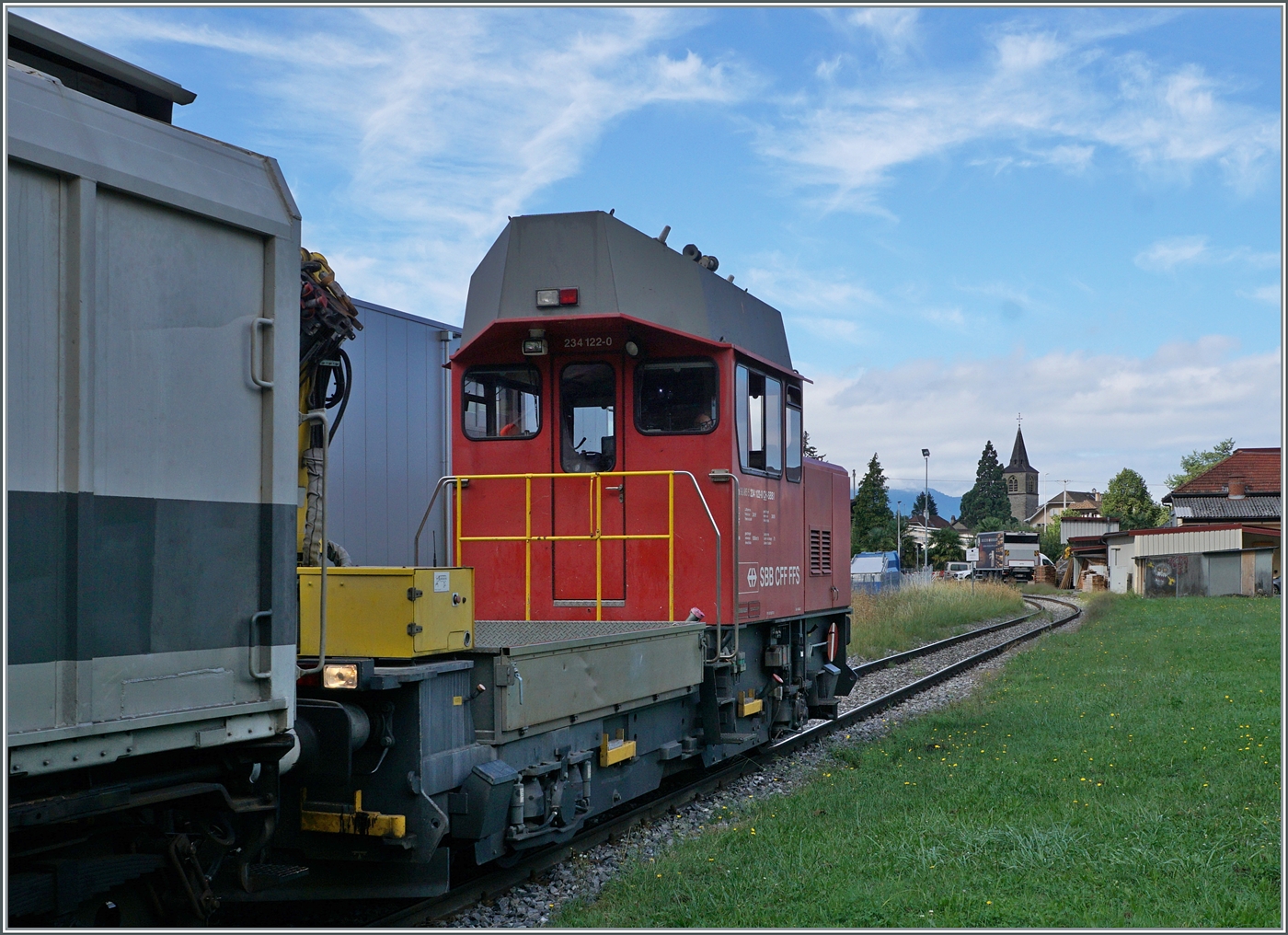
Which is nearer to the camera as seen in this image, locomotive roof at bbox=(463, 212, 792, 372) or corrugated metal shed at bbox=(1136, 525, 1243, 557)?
locomotive roof at bbox=(463, 212, 792, 372)

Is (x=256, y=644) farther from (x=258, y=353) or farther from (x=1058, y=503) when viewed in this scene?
(x=1058, y=503)

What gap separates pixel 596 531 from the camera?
26.9ft

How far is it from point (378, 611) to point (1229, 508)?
60.3 m

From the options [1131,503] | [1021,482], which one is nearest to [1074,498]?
[1021,482]

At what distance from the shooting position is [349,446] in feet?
39.1

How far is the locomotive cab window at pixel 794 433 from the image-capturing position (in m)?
10.1

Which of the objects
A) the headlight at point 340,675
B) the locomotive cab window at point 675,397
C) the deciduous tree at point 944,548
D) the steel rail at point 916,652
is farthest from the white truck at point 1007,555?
the headlight at point 340,675

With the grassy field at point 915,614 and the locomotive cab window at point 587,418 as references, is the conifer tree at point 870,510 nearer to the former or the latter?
the grassy field at point 915,614

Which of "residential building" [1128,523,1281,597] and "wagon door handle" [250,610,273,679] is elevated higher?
"wagon door handle" [250,610,273,679]

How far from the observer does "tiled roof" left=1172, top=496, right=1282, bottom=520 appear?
55688 millimetres

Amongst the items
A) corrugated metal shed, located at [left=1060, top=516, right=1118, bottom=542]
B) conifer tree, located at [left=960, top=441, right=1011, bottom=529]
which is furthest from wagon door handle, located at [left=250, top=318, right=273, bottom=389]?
conifer tree, located at [left=960, top=441, right=1011, bottom=529]

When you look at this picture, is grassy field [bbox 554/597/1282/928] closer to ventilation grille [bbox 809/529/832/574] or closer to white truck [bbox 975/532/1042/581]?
ventilation grille [bbox 809/529/832/574]

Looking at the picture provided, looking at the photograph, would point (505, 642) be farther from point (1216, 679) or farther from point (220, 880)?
point (1216, 679)

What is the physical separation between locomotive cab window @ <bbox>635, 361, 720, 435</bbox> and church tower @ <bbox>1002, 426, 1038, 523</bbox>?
17505 centimetres
